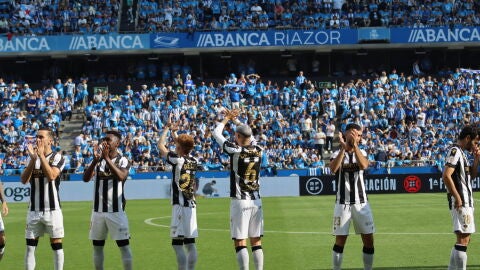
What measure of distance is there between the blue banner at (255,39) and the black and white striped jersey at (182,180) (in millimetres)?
36610

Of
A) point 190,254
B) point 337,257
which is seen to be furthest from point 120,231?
point 337,257

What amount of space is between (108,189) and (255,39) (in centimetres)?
3727

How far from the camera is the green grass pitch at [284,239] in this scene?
16406 mm

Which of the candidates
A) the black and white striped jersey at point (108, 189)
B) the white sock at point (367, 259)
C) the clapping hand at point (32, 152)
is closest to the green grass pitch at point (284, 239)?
the white sock at point (367, 259)

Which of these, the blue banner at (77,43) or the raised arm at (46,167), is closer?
the raised arm at (46,167)

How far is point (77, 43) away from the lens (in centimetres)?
4941

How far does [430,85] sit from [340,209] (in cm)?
3446

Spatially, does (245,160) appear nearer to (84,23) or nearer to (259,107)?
(259,107)

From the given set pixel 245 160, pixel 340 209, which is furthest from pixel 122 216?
pixel 340 209

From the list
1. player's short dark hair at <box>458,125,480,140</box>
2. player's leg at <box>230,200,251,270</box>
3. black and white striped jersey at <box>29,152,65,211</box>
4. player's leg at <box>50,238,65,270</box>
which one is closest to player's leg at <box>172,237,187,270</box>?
player's leg at <box>230,200,251,270</box>

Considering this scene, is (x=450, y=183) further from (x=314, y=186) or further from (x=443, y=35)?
(x=443, y=35)

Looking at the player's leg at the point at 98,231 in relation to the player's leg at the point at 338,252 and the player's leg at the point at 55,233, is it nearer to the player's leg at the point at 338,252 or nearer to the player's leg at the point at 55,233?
the player's leg at the point at 55,233

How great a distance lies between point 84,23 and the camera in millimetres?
50281

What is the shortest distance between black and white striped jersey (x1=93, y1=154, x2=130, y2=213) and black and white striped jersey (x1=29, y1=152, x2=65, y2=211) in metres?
0.67
